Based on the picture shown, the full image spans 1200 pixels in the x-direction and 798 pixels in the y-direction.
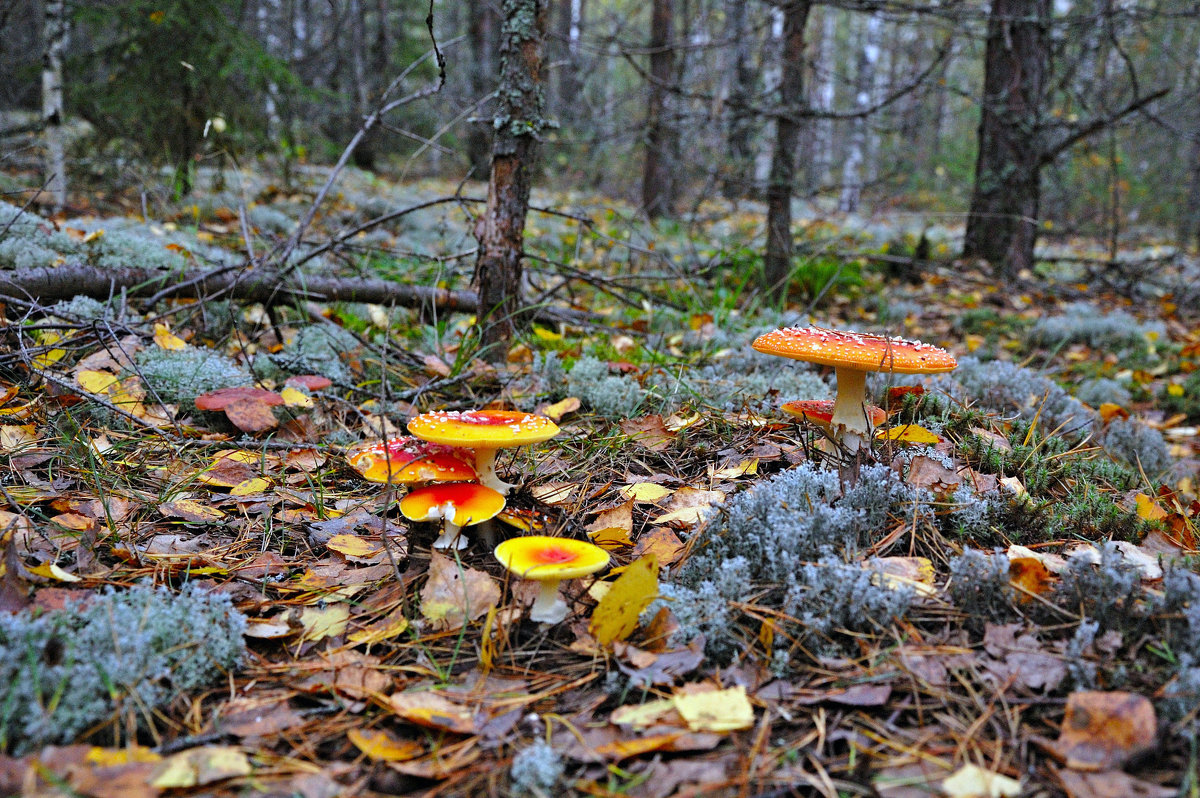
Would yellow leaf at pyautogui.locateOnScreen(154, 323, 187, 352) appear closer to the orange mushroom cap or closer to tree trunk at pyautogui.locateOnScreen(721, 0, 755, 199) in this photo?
the orange mushroom cap

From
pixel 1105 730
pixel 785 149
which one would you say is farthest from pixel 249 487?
pixel 785 149

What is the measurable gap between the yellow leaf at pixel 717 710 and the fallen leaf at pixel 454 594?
0.56 metres

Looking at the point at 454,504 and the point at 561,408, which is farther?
the point at 561,408

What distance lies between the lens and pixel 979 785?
129cm

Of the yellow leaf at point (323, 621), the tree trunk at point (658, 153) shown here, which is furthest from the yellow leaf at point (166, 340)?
the tree trunk at point (658, 153)

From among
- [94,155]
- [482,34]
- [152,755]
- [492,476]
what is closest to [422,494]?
[492,476]

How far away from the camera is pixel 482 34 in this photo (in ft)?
40.3

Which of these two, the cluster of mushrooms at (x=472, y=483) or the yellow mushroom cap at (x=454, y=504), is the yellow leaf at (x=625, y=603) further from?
the yellow mushroom cap at (x=454, y=504)

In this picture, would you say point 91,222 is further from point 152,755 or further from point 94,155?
point 152,755

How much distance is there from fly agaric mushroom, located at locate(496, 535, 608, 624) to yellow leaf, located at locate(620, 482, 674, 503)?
64cm

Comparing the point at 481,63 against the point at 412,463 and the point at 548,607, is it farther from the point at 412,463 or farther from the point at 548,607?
the point at 548,607

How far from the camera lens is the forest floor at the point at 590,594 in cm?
138

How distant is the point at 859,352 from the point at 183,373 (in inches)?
105

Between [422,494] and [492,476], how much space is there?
27cm
